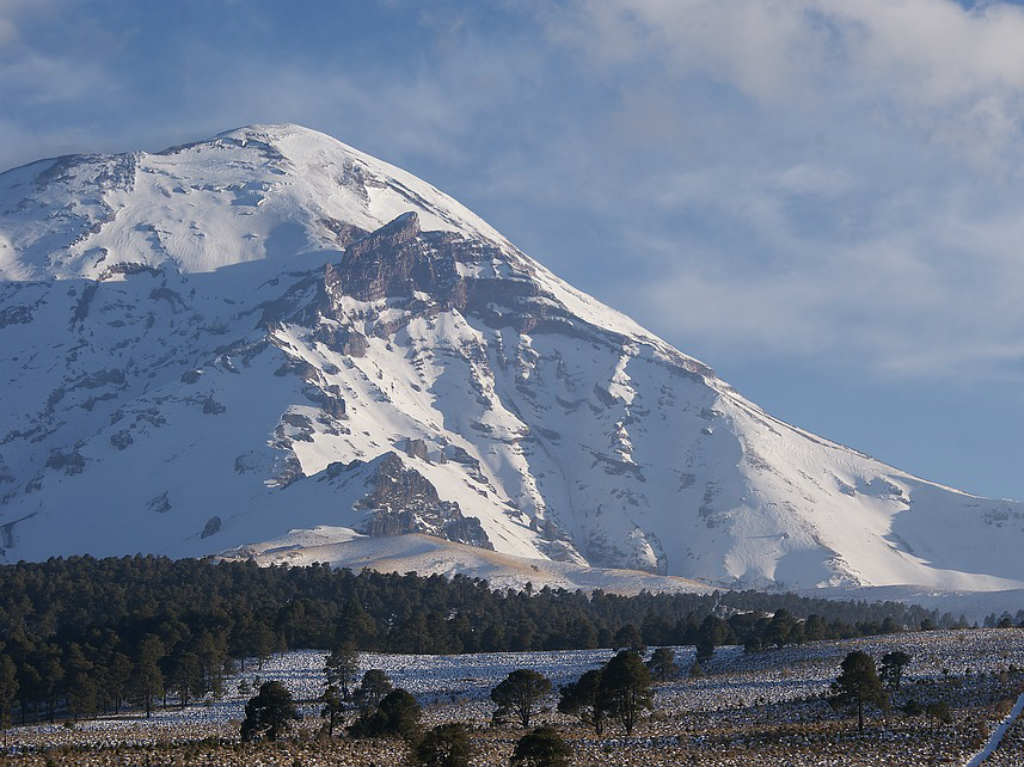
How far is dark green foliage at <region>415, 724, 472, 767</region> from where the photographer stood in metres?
78.6

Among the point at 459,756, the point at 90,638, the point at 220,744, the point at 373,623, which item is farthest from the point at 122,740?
the point at 373,623

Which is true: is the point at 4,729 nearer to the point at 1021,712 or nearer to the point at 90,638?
the point at 90,638

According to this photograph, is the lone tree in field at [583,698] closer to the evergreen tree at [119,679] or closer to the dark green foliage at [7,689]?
the evergreen tree at [119,679]

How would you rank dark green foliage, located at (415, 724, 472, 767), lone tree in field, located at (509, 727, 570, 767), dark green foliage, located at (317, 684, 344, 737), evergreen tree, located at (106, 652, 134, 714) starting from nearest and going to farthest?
lone tree in field, located at (509, 727, 570, 767) → dark green foliage, located at (415, 724, 472, 767) → dark green foliage, located at (317, 684, 344, 737) → evergreen tree, located at (106, 652, 134, 714)

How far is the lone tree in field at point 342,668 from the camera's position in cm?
14350

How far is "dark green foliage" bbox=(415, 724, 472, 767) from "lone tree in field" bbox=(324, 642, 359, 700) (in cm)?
6110

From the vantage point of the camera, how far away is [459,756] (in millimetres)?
78812

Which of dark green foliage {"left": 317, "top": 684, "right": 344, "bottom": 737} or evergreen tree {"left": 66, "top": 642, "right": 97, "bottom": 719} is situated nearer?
dark green foliage {"left": 317, "top": 684, "right": 344, "bottom": 737}

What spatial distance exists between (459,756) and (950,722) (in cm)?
3119

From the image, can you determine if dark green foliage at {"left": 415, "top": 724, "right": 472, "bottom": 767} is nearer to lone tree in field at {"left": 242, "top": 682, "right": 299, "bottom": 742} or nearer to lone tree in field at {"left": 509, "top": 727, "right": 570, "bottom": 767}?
lone tree in field at {"left": 509, "top": 727, "right": 570, "bottom": 767}

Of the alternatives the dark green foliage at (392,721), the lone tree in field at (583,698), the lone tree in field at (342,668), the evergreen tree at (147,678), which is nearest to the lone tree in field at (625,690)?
the lone tree in field at (583,698)

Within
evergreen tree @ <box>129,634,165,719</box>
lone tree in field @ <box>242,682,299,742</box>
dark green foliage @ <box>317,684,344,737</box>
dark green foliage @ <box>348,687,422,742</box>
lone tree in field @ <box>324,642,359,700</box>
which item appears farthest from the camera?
lone tree in field @ <box>324,642,359,700</box>

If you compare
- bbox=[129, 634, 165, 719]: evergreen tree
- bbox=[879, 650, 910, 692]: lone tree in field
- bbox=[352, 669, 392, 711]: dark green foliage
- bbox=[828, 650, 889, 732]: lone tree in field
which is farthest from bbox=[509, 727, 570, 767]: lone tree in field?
bbox=[129, 634, 165, 719]: evergreen tree

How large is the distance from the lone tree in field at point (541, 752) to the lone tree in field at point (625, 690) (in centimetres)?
2314
